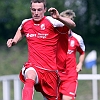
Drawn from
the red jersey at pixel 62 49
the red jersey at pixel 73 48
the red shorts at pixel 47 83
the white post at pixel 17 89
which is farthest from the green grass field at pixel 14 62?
the red shorts at pixel 47 83

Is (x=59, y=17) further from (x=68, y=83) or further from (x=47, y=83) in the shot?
(x=68, y=83)

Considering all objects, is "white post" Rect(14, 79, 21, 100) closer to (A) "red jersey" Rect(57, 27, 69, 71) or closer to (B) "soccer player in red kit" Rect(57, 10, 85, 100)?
(B) "soccer player in red kit" Rect(57, 10, 85, 100)

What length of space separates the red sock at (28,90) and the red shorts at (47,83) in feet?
1.05

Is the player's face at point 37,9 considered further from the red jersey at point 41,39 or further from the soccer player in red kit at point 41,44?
the red jersey at point 41,39

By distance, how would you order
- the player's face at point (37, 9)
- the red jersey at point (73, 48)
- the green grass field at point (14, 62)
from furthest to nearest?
the green grass field at point (14, 62) < the red jersey at point (73, 48) < the player's face at point (37, 9)

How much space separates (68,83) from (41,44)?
1697mm

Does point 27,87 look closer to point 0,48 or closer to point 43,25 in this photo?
point 43,25

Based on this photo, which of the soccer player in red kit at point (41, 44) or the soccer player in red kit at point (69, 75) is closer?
the soccer player in red kit at point (41, 44)

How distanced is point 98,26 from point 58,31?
68.5ft

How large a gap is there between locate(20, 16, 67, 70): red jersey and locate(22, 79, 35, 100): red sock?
0.41 meters

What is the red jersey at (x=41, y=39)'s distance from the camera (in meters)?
7.40

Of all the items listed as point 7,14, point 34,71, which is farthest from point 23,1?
point 34,71

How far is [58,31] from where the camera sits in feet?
24.8

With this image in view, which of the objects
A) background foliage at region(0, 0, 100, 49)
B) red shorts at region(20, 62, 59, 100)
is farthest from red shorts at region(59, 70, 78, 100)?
background foliage at region(0, 0, 100, 49)
